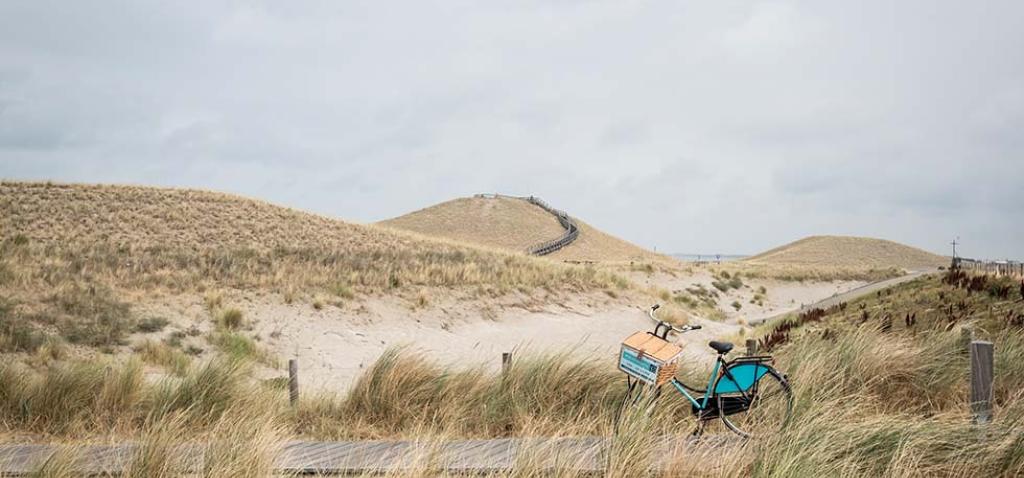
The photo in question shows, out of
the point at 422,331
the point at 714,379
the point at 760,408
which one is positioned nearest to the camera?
the point at 714,379

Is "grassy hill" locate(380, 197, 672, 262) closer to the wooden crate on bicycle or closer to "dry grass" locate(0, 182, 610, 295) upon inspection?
"dry grass" locate(0, 182, 610, 295)

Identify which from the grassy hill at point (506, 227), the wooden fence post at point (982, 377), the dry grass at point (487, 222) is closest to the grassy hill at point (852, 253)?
the grassy hill at point (506, 227)

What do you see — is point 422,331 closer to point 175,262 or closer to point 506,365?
point 175,262

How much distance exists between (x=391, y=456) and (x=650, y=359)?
8.18 feet

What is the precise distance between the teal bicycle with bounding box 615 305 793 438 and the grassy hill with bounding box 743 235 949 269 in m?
93.9

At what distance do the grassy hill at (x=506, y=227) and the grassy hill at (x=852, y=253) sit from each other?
19.7 meters

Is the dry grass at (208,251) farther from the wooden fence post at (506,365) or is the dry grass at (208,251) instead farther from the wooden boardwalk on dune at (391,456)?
the wooden boardwalk on dune at (391,456)

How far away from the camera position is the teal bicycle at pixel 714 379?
6.92 m

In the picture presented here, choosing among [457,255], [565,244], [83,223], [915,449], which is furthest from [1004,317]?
[565,244]

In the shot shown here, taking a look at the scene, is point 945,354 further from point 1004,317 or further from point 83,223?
point 83,223

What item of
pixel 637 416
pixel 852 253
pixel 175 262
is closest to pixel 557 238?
pixel 852 253

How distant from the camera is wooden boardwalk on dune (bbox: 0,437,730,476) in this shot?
5.75m

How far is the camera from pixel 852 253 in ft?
346

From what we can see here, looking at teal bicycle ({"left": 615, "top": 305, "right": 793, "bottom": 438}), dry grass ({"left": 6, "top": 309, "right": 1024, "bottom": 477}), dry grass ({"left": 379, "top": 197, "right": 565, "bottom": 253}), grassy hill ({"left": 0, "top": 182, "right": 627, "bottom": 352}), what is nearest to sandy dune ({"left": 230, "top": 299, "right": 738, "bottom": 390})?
grassy hill ({"left": 0, "top": 182, "right": 627, "bottom": 352})
